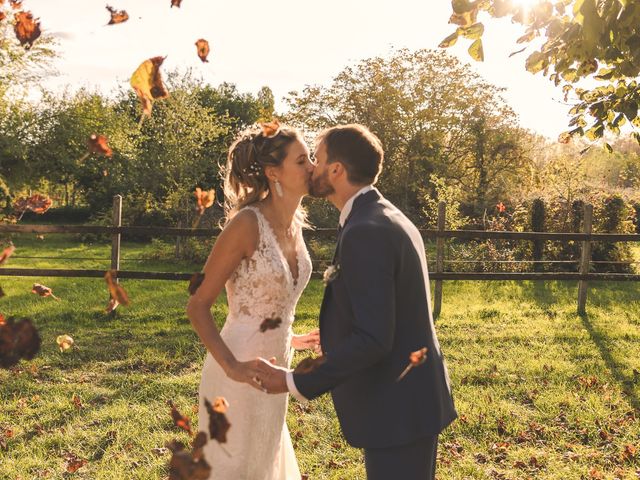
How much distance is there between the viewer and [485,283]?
45.6 feet

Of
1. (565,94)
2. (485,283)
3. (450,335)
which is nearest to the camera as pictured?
(565,94)

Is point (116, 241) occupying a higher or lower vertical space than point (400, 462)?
higher

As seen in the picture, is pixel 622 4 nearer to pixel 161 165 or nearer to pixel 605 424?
pixel 605 424

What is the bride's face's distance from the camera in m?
3.37

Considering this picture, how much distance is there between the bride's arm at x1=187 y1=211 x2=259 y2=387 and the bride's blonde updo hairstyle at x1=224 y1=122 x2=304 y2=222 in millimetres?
233

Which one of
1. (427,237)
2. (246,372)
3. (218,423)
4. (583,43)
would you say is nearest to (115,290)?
(218,423)

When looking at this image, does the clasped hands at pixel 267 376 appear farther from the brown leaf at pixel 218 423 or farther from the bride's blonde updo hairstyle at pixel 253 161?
the bride's blonde updo hairstyle at pixel 253 161

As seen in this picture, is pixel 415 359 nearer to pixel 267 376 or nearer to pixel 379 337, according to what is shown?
pixel 379 337

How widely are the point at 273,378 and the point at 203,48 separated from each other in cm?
131

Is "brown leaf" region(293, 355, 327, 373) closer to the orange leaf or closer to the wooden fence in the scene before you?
the orange leaf

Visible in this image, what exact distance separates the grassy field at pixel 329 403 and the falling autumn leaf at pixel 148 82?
3.70 metres

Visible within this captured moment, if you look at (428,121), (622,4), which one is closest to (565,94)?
(622,4)

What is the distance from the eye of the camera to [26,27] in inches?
71.1

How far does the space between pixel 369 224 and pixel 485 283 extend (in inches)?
476
